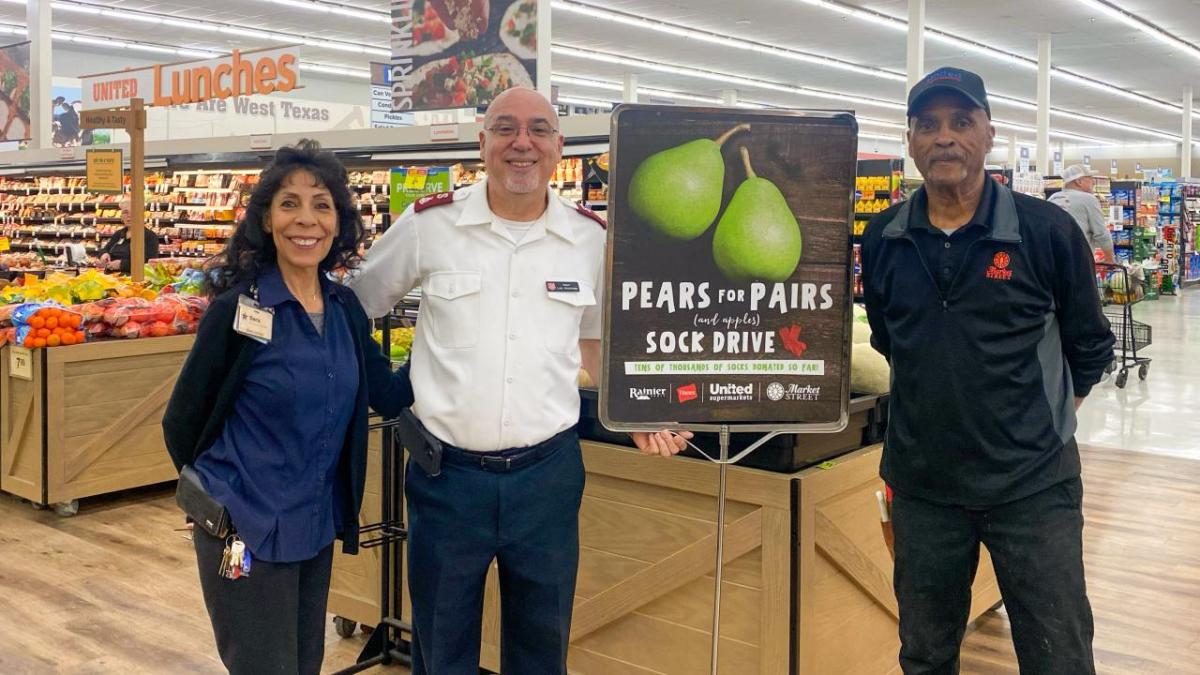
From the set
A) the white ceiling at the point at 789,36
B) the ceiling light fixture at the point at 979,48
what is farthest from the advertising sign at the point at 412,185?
the ceiling light fixture at the point at 979,48

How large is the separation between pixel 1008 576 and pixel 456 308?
1.28 metres

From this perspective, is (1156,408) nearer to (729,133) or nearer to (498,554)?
(729,133)

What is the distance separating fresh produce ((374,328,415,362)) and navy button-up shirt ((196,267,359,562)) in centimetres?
155

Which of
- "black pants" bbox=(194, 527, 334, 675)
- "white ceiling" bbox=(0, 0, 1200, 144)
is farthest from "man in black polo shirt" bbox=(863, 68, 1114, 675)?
"white ceiling" bbox=(0, 0, 1200, 144)

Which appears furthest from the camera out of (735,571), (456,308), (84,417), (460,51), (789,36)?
(789,36)

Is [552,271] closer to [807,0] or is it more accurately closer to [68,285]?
[68,285]

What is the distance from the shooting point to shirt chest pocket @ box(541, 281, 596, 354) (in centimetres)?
230

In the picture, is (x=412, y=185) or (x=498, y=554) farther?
(x=412, y=185)

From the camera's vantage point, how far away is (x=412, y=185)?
4.91 meters

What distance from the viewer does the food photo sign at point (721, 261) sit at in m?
2.20

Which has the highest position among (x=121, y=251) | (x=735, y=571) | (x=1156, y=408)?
(x=121, y=251)

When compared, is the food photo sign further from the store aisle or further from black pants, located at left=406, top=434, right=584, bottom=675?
the store aisle

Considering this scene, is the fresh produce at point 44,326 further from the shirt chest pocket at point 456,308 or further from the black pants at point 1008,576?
the black pants at point 1008,576

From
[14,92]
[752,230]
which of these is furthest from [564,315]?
[14,92]
